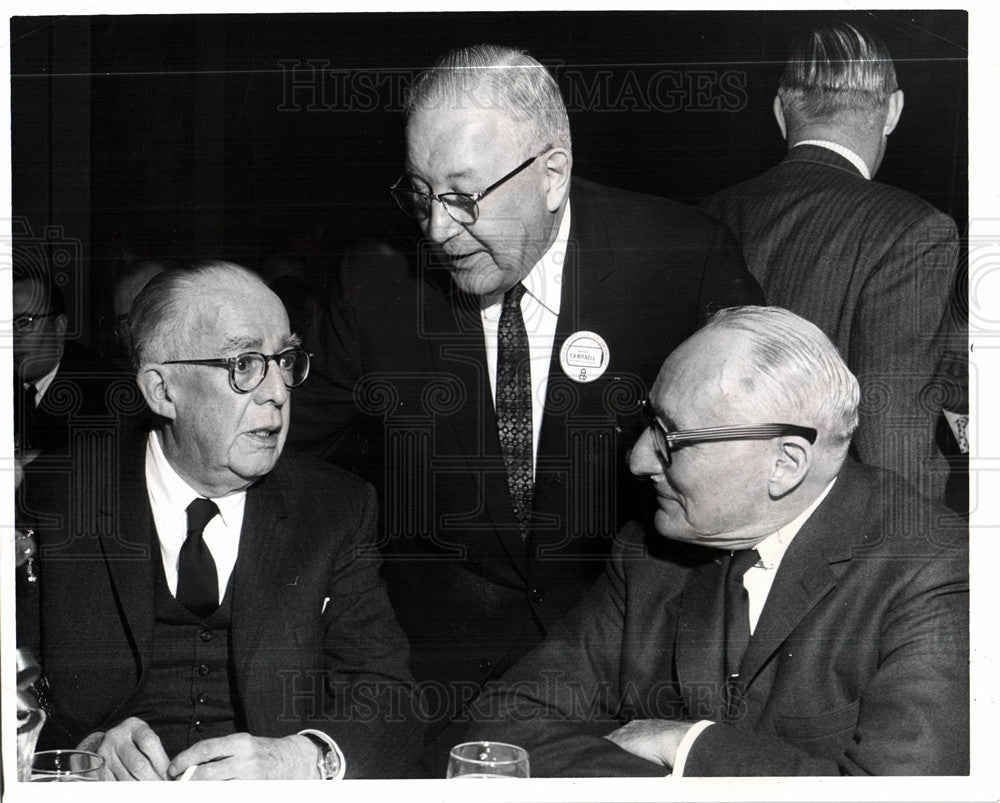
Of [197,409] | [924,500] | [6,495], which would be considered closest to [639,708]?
[924,500]

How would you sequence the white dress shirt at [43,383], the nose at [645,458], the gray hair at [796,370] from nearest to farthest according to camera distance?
the gray hair at [796,370] < the nose at [645,458] < the white dress shirt at [43,383]

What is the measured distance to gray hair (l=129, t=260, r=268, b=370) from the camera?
294 cm

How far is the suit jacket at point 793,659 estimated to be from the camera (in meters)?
2.88

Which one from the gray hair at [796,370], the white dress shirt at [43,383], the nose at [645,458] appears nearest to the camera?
the gray hair at [796,370]

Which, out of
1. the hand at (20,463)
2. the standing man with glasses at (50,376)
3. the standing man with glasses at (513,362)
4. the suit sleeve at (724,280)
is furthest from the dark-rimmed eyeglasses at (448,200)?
the hand at (20,463)

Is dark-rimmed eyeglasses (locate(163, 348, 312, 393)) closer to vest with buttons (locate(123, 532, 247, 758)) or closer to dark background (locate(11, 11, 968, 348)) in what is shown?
dark background (locate(11, 11, 968, 348))

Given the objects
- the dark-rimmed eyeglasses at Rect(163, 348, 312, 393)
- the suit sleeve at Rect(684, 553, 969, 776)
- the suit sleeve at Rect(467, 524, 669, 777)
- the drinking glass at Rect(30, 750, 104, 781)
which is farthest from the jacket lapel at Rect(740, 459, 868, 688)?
the drinking glass at Rect(30, 750, 104, 781)

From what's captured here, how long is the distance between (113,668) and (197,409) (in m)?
0.77

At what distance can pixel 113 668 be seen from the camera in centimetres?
302

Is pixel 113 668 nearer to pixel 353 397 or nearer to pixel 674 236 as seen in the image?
pixel 353 397

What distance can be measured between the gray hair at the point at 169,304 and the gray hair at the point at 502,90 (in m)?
0.66

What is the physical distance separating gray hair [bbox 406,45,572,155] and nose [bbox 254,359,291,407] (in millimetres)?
783

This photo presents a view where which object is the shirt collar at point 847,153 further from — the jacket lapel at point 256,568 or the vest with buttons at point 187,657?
the vest with buttons at point 187,657

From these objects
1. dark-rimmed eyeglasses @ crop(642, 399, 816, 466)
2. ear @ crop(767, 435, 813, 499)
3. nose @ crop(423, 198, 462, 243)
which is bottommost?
ear @ crop(767, 435, 813, 499)
